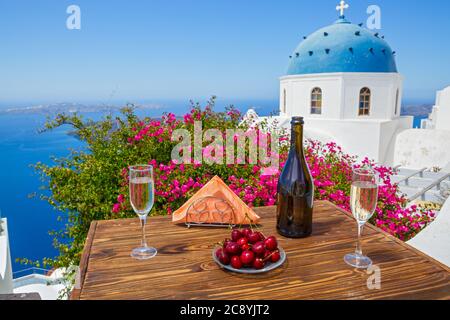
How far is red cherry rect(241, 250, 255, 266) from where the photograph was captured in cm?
120

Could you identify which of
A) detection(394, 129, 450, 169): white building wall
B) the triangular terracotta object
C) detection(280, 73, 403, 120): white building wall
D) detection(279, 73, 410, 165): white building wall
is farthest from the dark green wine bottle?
detection(394, 129, 450, 169): white building wall

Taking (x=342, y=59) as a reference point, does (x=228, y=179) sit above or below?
below

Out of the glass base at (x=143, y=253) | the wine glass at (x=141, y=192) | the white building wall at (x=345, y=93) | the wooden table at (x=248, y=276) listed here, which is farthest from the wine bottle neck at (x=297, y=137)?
the white building wall at (x=345, y=93)

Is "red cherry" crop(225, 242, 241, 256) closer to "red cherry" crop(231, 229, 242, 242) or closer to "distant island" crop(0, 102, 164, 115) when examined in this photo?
"red cherry" crop(231, 229, 242, 242)

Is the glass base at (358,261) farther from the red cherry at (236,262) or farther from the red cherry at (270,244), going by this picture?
the red cherry at (236,262)

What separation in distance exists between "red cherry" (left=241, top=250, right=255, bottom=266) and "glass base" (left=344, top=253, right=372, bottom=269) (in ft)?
1.33

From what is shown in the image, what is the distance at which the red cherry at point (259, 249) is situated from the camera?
1222mm

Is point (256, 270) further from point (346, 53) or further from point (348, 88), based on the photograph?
point (346, 53)

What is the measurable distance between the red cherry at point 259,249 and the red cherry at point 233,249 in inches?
2.4

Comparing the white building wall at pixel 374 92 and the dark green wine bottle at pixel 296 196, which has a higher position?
the white building wall at pixel 374 92

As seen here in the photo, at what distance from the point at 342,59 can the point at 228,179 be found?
42.5 feet
